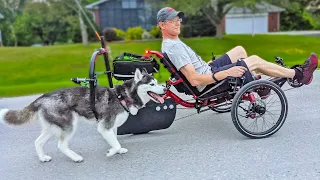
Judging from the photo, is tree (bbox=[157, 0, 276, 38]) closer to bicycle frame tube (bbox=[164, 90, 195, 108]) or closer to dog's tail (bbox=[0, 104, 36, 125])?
bicycle frame tube (bbox=[164, 90, 195, 108])

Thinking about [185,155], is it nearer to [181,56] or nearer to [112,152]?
[112,152]

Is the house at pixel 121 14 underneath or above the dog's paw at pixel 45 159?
above

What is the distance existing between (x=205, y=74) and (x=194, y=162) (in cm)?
106

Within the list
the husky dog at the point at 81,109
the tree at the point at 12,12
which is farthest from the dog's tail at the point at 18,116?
the tree at the point at 12,12

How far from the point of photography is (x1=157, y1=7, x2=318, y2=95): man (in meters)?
4.16

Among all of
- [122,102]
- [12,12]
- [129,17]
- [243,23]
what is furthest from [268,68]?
[243,23]

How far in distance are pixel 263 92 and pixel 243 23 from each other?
34972mm

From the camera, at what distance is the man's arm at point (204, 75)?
4078mm

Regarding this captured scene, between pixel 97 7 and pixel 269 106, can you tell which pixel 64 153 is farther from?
pixel 97 7

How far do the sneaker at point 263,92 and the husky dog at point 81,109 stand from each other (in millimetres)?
1155

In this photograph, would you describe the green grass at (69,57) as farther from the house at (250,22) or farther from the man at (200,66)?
the house at (250,22)

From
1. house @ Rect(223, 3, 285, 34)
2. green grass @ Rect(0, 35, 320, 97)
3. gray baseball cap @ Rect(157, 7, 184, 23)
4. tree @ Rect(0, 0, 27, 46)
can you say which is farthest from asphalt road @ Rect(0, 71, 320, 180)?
house @ Rect(223, 3, 285, 34)

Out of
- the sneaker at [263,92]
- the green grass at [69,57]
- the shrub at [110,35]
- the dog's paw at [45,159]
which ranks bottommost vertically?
the green grass at [69,57]

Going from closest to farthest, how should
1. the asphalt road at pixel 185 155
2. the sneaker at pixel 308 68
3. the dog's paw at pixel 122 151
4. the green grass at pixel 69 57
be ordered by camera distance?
the asphalt road at pixel 185 155, the dog's paw at pixel 122 151, the sneaker at pixel 308 68, the green grass at pixel 69 57
